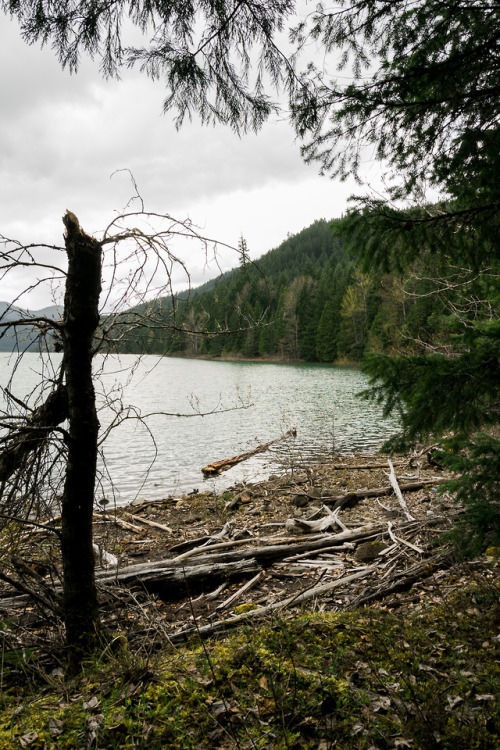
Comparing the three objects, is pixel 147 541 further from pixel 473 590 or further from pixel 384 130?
pixel 384 130

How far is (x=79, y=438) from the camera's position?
9.07 ft

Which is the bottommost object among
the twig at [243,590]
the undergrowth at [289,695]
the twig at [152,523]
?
the twig at [152,523]

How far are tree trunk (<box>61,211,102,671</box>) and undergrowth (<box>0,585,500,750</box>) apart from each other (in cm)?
33

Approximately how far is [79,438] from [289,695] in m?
2.05

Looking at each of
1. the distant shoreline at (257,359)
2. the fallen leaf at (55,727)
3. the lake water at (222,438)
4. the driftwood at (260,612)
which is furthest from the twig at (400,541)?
the distant shoreline at (257,359)

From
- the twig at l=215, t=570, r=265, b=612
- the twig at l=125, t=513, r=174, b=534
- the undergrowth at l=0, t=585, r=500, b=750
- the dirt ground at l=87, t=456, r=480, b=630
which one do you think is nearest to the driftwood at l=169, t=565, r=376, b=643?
the dirt ground at l=87, t=456, r=480, b=630

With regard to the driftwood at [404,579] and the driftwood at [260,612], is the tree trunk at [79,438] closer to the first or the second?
the driftwood at [260,612]

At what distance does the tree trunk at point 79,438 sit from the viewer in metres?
2.63

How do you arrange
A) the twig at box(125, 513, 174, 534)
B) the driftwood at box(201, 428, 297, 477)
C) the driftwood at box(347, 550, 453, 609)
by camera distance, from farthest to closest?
the driftwood at box(201, 428, 297, 477) < the twig at box(125, 513, 174, 534) < the driftwood at box(347, 550, 453, 609)

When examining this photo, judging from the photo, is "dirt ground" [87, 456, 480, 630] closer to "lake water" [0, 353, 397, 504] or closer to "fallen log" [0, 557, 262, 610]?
"fallen log" [0, 557, 262, 610]

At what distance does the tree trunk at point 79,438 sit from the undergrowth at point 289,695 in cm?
33

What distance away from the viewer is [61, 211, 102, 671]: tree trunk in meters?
2.63

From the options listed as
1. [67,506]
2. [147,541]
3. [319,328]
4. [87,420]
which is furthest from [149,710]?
[319,328]

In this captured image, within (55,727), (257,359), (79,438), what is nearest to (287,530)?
(79,438)
